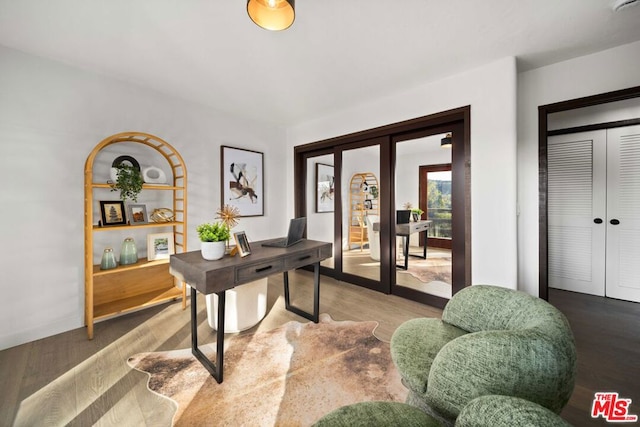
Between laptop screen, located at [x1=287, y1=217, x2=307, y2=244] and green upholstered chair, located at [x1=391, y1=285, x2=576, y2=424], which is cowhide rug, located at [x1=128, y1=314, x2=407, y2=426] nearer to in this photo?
green upholstered chair, located at [x1=391, y1=285, x2=576, y2=424]

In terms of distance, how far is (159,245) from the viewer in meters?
2.82

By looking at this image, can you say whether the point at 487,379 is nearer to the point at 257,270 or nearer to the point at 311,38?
the point at 257,270

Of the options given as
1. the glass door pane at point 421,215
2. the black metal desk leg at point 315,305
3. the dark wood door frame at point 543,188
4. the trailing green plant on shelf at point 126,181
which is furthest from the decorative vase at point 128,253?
the dark wood door frame at point 543,188

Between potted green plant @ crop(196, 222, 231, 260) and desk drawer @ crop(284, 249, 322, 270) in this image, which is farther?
desk drawer @ crop(284, 249, 322, 270)

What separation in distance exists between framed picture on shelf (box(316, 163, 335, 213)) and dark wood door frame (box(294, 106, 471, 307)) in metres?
0.15

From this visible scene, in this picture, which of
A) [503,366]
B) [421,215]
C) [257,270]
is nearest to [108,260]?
[257,270]

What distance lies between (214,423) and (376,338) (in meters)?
1.39

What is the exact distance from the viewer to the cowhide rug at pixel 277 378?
149cm

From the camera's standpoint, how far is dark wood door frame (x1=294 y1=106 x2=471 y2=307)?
2609mm

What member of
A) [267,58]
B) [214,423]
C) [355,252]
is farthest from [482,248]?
[267,58]

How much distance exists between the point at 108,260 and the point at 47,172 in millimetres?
940

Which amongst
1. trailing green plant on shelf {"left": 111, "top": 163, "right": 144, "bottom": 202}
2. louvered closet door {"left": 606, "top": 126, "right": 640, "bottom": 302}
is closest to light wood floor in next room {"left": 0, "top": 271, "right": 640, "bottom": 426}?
louvered closet door {"left": 606, "top": 126, "right": 640, "bottom": 302}

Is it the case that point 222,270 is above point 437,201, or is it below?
below

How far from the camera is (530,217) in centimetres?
250
